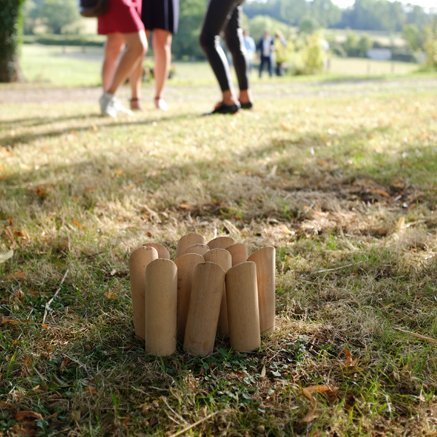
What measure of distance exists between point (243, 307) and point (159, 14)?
4.61 metres

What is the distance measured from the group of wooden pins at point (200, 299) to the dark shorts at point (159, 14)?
442 centimetres

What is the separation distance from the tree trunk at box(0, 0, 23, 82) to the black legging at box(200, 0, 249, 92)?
7797 mm

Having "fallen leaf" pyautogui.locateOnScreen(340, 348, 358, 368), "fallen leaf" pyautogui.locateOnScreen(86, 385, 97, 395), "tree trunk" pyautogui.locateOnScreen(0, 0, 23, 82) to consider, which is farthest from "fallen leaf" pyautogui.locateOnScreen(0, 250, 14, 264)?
"tree trunk" pyautogui.locateOnScreen(0, 0, 23, 82)

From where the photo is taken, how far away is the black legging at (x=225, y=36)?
5.11 m

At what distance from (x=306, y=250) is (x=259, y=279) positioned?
0.69 meters

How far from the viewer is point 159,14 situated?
5.52 m

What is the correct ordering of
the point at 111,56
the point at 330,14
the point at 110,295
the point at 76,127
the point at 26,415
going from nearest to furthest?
the point at 26,415
the point at 110,295
the point at 76,127
the point at 111,56
the point at 330,14

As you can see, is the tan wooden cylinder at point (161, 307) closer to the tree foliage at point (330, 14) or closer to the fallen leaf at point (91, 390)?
the fallen leaf at point (91, 390)

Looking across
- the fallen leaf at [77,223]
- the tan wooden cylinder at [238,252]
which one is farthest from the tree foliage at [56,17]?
the tan wooden cylinder at [238,252]

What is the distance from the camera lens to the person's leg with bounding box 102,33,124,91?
5334mm

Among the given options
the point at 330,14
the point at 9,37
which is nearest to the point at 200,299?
the point at 9,37

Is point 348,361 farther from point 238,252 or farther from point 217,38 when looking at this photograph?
point 217,38

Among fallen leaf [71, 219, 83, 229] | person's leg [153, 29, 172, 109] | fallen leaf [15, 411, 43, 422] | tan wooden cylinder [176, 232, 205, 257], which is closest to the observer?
fallen leaf [15, 411, 43, 422]

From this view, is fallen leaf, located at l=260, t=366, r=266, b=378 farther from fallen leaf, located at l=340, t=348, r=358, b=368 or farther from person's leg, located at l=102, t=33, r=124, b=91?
person's leg, located at l=102, t=33, r=124, b=91
